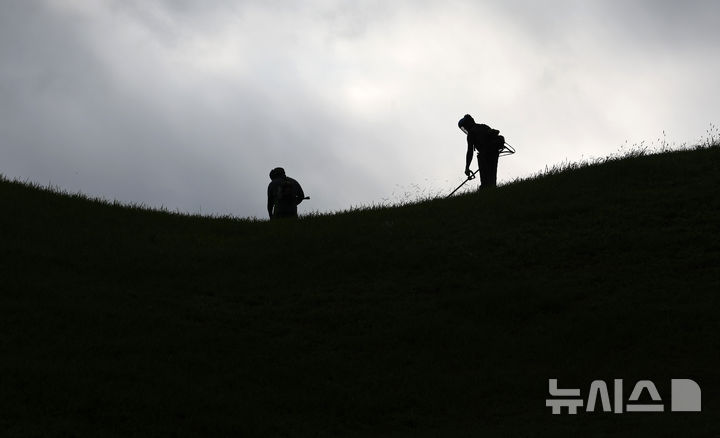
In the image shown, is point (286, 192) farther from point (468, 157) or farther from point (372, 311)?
point (372, 311)

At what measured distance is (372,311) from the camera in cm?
1741

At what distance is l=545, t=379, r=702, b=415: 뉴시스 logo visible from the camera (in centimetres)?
1238

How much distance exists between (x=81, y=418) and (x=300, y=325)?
17.6 feet

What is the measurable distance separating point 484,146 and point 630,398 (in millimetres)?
13391

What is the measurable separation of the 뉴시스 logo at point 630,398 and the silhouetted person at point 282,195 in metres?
12.4

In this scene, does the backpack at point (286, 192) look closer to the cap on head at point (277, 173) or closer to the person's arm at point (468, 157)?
the cap on head at point (277, 173)

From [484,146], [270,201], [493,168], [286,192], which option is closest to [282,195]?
[286,192]

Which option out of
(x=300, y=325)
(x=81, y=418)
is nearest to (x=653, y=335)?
(x=300, y=325)

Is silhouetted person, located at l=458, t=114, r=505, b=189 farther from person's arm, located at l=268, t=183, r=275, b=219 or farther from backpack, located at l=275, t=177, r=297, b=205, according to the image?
person's arm, located at l=268, t=183, r=275, b=219

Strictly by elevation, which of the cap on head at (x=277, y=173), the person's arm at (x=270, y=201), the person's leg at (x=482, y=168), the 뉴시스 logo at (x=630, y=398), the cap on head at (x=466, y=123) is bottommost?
the 뉴시스 logo at (x=630, y=398)

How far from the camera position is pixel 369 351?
615 inches

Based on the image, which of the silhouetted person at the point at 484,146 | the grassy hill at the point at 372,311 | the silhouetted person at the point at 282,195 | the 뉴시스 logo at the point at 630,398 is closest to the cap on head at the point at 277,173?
the silhouetted person at the point at 282,195

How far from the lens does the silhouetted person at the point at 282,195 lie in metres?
24.7

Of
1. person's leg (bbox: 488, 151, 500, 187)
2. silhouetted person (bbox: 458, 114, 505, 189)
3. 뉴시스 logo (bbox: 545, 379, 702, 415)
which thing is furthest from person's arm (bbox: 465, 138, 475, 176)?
뉴시스 logo (bbox: 545, 379, 702, 415)
